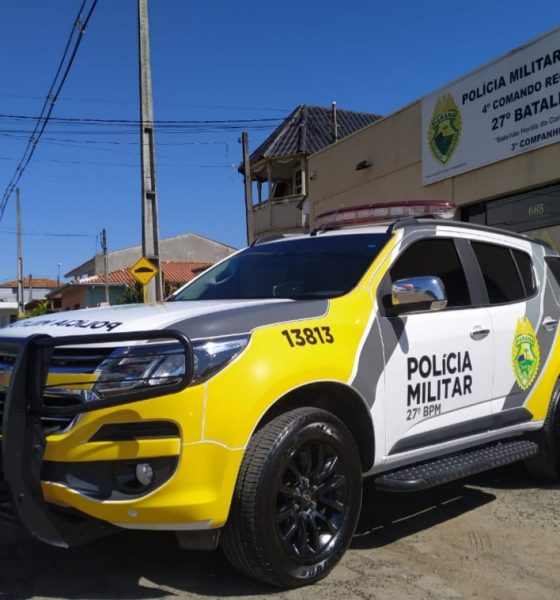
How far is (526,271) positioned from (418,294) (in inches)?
67.3

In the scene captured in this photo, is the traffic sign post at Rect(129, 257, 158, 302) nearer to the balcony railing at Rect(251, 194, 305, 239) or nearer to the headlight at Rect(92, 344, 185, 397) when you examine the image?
the headlight at Rect(92, 344, 185, 397)

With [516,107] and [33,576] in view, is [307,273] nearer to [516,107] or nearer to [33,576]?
[33,576]

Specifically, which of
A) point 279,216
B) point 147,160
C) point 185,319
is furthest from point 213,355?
point 279,216

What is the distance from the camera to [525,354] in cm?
481

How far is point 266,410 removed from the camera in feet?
10.3

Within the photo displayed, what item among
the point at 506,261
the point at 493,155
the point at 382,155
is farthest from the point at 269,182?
the point at 506,261

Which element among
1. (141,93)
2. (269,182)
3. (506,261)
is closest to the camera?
(506,261)

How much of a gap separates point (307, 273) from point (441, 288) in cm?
90

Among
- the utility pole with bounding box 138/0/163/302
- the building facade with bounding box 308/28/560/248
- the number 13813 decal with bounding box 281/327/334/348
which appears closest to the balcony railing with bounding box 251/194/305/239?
the building facade with bounding box 308/28/560/248

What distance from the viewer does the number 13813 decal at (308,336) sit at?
130 inches

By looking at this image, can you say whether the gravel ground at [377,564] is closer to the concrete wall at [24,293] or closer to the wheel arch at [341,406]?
the wheel arch at [341,406]

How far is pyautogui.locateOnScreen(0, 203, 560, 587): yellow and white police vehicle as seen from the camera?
9.50 ft

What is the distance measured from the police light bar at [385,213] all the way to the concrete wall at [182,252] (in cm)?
4931

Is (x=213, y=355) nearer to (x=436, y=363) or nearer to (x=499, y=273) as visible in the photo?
(x=436, y=363)
